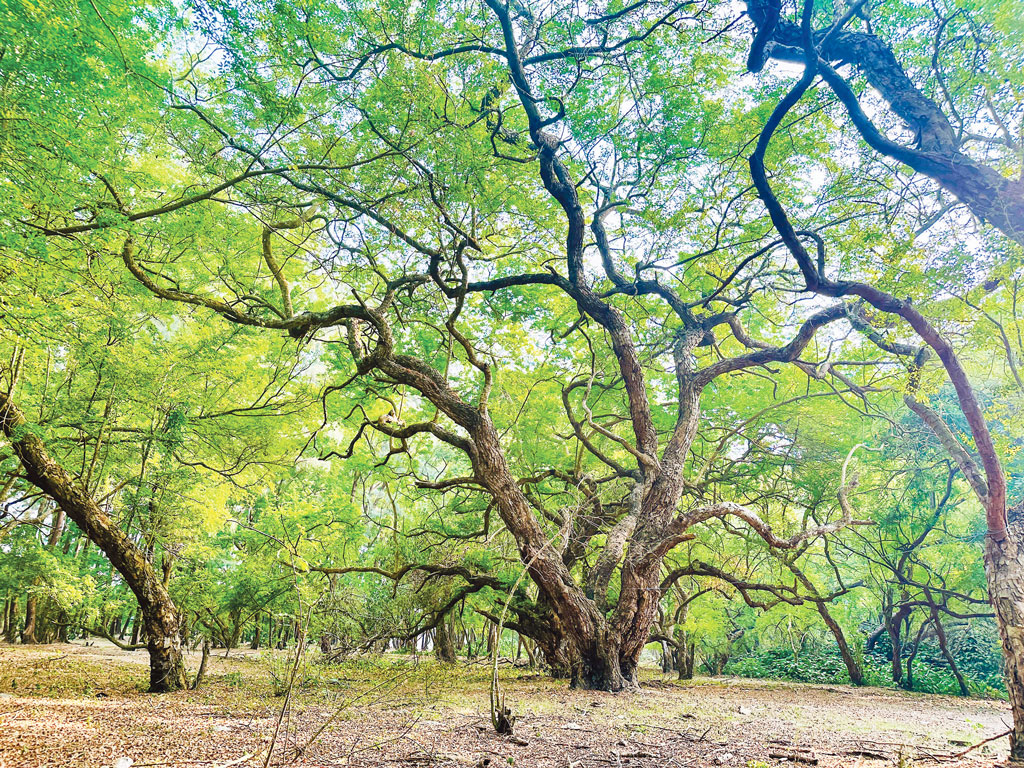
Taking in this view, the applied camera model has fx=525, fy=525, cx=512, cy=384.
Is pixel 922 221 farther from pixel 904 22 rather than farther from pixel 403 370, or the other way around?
pixel 403 370

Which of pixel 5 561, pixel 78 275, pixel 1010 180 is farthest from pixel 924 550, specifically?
pixel 5 561

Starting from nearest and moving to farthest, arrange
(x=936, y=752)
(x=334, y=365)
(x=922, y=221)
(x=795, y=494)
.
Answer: (x=936, y=752)
(x=922, y=221)
(x=334, y=365)
(x=795, y=494)

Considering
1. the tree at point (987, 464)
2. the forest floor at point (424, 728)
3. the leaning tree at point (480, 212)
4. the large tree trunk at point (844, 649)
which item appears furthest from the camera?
the large tree trunk at point (844, 649)

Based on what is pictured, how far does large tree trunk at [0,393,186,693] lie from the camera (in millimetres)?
4828

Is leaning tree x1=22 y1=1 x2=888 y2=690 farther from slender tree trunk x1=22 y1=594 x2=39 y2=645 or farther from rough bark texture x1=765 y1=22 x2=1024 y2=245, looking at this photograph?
slender tree trunk x1=22 y1=594 x2=39 y2=645

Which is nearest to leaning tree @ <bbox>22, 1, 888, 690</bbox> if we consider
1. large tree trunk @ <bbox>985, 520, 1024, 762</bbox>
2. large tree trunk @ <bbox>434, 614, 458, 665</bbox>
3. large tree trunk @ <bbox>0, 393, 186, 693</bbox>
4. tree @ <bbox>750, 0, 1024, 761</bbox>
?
tree @ <bbox>750, 0, 1024, 761</bbox>

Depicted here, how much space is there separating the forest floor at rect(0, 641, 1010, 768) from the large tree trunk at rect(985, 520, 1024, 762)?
1.36 feet

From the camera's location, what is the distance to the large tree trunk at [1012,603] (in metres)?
3.39

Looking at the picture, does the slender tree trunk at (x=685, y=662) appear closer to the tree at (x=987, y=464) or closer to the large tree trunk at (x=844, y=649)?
the large tree trunk at (x=844, y=649)

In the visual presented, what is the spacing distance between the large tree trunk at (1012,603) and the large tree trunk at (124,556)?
270 inches

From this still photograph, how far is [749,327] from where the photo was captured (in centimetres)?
898

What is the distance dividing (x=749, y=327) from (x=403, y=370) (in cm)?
599

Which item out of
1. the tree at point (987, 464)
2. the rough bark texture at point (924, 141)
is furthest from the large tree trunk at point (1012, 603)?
the rough bark texture at point (924, 141)

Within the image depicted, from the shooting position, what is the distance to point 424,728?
4008mm
